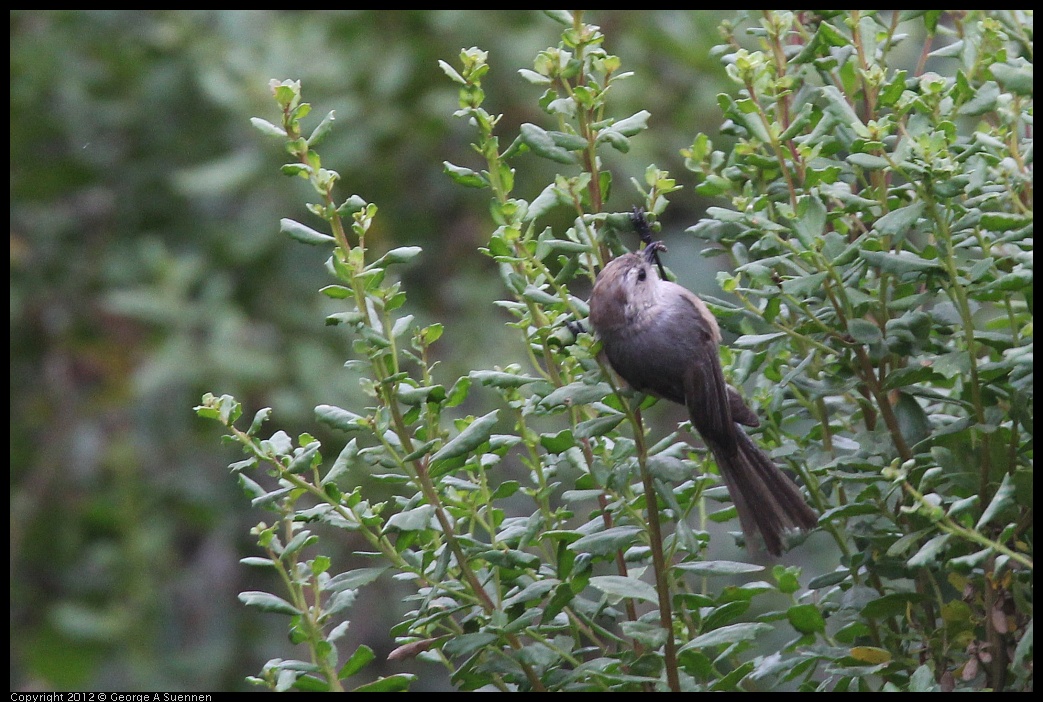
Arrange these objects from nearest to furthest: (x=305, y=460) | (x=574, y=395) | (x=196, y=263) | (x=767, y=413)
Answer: (x=305, y=460) < (x=574, y=395) < (x=767, y=413) < (x=196, y=263)

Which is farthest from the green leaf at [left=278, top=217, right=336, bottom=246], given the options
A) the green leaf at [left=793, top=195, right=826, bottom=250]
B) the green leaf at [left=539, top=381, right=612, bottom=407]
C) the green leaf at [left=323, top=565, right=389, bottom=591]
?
the green leaf at [left=793, top=195, right=826, bottom=250]

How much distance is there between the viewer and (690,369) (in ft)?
7.88

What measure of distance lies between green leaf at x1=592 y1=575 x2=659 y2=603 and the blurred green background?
317 centimetres

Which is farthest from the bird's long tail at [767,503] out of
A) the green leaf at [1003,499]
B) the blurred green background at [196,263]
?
the blurred green background at [196,263]

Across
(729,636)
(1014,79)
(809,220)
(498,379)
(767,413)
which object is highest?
(1014,79)

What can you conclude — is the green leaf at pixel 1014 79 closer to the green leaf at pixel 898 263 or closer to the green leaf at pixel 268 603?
the green leaf at pixel 898 263

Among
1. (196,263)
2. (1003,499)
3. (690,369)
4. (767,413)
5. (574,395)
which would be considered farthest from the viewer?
(196,263)

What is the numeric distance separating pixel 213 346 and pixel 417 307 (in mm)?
1032

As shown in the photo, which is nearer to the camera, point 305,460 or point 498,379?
point 305,460

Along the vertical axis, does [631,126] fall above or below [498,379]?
above

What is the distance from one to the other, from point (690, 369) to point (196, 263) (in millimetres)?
3345

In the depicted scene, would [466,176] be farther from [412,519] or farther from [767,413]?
[767,413]

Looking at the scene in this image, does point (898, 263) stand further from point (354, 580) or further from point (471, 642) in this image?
point (354, 580)

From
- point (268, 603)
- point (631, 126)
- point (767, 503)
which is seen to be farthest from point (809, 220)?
point (268, 603)
